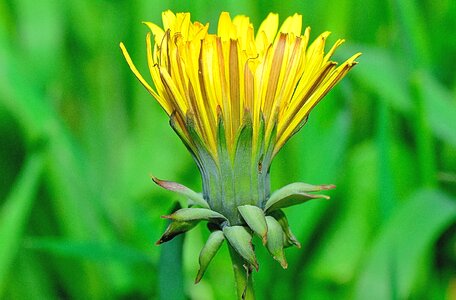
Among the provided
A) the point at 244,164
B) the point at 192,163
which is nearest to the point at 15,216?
the point at 192,163

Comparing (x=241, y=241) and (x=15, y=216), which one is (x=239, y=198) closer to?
(x=241, y=241)

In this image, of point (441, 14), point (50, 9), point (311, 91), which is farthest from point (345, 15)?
point (311, 91)

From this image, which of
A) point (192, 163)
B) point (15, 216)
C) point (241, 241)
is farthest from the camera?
point (192, 163)

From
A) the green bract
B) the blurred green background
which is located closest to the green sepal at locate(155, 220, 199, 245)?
the green bract

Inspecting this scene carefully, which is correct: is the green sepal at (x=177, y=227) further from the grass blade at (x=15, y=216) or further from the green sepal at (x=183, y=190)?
the grass blade at (x=15, y=216)

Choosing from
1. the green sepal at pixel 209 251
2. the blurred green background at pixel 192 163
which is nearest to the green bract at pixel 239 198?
the green sepal at pixel 209 251

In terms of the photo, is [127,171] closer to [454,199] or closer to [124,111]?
[124,111]
